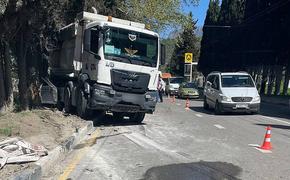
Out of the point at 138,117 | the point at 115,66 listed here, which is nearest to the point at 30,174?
the point at 115,66

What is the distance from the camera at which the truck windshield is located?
15852 mm

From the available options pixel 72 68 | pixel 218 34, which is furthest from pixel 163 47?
pixel 218 34

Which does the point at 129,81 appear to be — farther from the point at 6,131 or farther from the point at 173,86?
the point at 173,86

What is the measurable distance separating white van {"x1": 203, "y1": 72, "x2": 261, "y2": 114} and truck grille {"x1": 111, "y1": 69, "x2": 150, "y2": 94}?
6.44 metres

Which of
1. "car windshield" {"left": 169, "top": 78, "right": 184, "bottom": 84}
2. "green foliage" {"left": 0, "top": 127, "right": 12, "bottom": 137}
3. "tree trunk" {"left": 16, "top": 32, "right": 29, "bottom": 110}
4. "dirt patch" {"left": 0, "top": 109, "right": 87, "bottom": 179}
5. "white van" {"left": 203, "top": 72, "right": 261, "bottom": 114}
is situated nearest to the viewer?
"dirt patch" {"left": 0, "top": 109, "right": 87, "bottom": 179}

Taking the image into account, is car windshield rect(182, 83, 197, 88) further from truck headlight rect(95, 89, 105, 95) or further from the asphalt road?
truck headlight rect(95, 89, 105, 95)

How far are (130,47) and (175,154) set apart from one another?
20.2 ft

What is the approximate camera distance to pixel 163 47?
17.0m

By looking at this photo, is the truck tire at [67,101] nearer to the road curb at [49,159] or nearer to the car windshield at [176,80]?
the road curb at [49,159]

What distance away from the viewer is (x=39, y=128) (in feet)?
40.5

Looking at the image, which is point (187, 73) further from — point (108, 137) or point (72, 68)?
point (108, 137)

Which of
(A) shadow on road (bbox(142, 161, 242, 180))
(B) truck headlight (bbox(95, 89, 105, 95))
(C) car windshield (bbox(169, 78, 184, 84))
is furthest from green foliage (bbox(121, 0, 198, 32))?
(A) shadow on road (bbox(142, 161, 242, 180))

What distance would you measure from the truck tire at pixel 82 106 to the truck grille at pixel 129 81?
3.65 feet

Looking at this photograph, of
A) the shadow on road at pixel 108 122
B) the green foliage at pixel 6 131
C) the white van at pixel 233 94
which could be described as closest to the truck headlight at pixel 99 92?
the shadow on road at pixel 108 122
